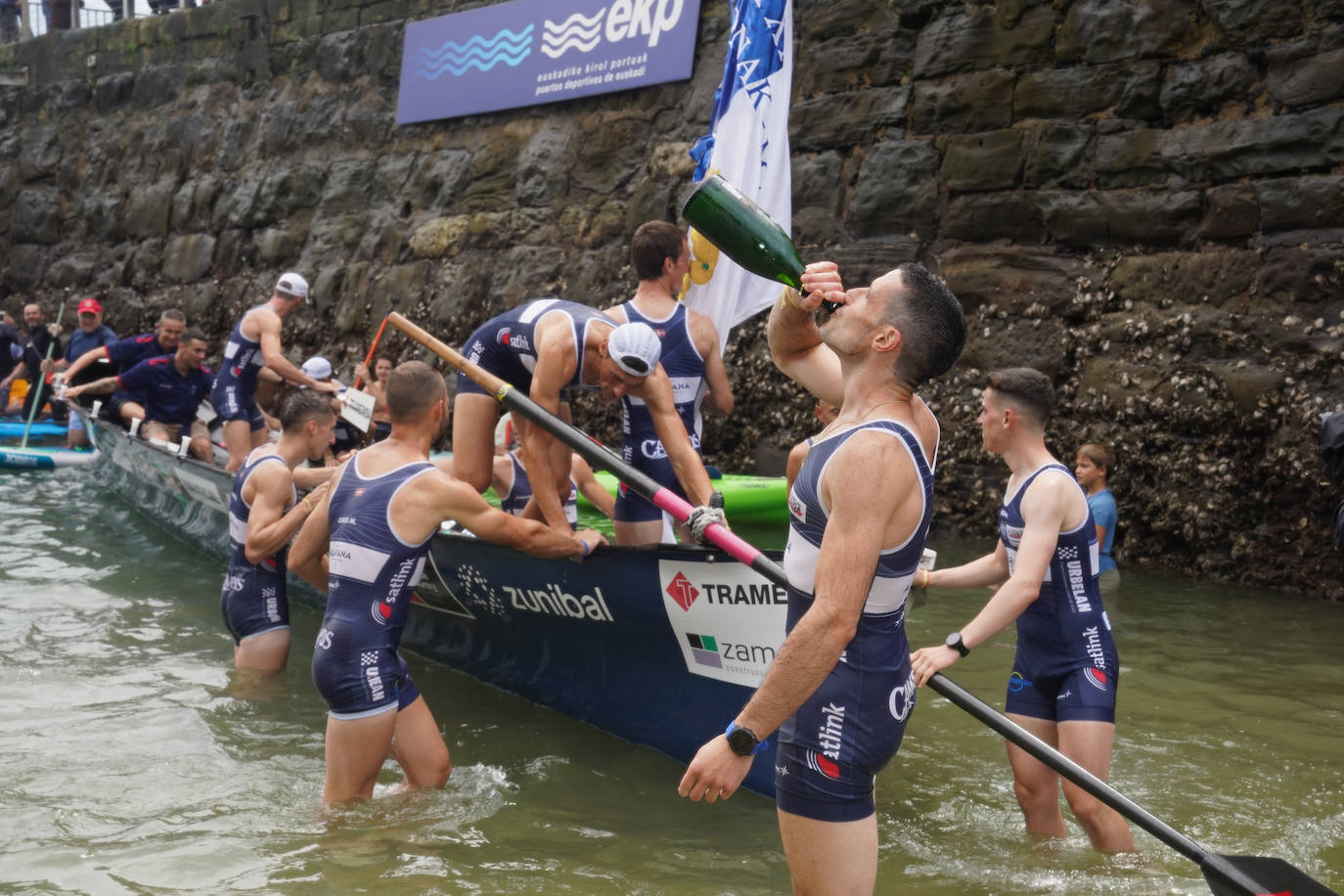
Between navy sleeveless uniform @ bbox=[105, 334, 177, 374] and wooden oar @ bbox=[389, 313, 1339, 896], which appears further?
navy sleeveless uniform @ bbox=[105, 334, 177, 374]

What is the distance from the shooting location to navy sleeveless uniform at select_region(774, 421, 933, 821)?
2.84 m

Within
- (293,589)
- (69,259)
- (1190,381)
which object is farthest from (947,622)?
(69,259)

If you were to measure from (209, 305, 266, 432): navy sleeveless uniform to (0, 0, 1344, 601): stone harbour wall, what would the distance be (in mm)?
4199

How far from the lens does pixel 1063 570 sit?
13.9 feet

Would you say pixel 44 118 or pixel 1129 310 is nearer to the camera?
pixel 1129 310

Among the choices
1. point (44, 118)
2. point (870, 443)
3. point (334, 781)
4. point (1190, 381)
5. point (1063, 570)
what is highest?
point (44, 118)

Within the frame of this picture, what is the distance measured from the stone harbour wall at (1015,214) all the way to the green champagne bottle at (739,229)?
6.85 meters

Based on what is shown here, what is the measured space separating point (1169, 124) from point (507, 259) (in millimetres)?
8239

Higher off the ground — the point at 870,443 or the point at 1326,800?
the point at 870,443

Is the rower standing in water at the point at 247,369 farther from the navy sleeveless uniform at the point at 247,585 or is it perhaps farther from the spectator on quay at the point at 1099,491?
the spectator on quay at the point at 1099,491

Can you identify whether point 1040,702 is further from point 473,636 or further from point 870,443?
point 473,636

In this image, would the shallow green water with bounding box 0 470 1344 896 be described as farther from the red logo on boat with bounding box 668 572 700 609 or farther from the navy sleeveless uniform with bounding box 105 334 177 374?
the navy sleeveless uniform with bounding box 105 334 177 374

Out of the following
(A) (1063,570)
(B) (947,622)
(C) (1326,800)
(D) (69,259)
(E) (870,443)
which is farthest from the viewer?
(D) (69,259)

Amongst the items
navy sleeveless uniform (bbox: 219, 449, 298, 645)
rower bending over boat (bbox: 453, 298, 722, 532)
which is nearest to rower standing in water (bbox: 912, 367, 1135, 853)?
rower bending over boat (bbox: 453, 298, 722, 532)
